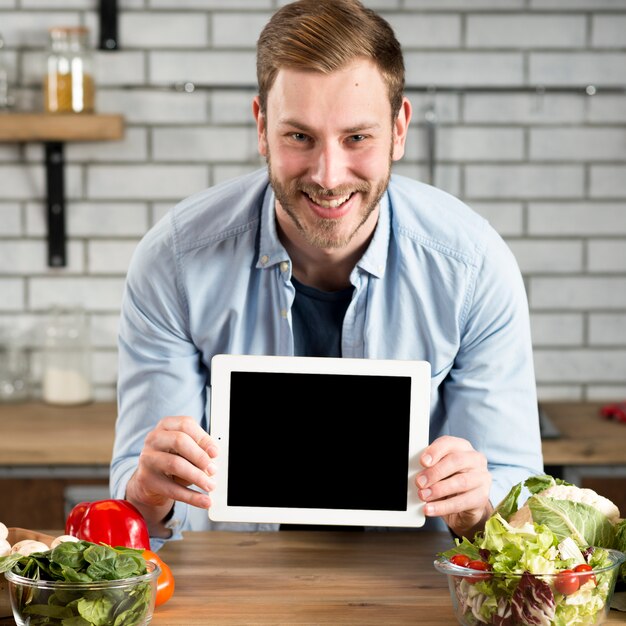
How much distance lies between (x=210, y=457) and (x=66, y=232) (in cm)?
187

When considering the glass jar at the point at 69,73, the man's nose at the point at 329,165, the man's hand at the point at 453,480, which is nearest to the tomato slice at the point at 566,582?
the man's hand at the point at 453,480

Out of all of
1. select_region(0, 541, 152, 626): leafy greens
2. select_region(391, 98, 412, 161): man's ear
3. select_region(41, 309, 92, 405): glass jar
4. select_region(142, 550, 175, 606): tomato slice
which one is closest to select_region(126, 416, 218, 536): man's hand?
select_region(142, 550, 175, 606): tomato slice

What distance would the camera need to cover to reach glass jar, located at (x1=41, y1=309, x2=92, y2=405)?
123 inches

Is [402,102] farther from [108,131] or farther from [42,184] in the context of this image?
[42,184]

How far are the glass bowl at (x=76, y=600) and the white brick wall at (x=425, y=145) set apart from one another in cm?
205

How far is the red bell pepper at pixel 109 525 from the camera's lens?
148 cm

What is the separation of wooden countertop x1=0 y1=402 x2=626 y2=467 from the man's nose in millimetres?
1270

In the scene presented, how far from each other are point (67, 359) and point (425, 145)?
4.18ft

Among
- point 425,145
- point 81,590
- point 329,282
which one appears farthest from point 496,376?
point 425,145

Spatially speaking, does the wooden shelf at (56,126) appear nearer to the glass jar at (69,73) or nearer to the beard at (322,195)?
the glass jar at (69,73)

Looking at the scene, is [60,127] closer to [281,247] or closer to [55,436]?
[55,436]

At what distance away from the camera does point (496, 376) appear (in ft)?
6.12

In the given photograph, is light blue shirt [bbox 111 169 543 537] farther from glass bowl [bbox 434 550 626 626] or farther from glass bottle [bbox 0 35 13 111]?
glass bottle [bbox 0 35 13 111]

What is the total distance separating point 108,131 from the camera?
3021 mm
